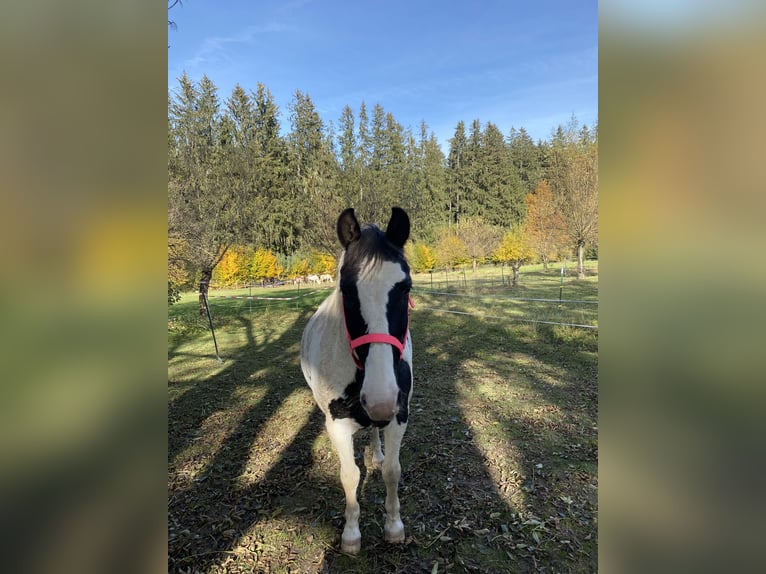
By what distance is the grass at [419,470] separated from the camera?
2.53m

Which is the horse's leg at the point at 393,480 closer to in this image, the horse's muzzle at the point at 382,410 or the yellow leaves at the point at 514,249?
the horse's muzzle at the point at 382,410

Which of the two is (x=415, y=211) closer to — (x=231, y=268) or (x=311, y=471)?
(x=231, y=268)

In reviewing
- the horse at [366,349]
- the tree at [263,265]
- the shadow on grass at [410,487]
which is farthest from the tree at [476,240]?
the horse at [366,349]

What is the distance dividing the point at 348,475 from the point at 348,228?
1.77 metres

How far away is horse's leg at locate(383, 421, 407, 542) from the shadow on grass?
0.33 feet

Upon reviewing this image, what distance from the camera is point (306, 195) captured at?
17.1m

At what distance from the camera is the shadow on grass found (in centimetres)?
251

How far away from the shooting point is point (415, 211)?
19672 mm

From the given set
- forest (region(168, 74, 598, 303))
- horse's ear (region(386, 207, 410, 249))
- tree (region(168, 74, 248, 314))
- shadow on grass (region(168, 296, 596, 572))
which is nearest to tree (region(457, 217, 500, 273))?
forest (region(168, 74, 598, 303))

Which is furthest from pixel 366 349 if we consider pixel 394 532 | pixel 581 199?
pixel 581 199
